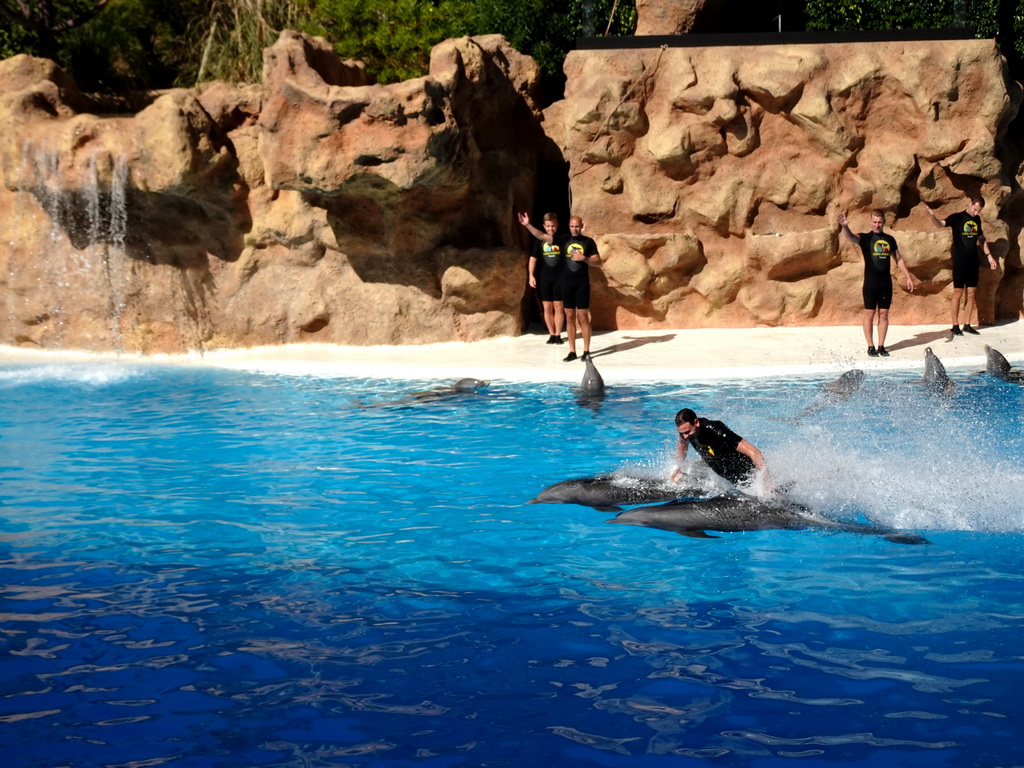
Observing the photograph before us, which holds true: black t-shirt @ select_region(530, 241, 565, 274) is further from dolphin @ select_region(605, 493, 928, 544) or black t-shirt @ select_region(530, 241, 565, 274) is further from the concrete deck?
dolphin @ select_region(605, 493, 928, 544)

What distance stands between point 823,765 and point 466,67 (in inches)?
465

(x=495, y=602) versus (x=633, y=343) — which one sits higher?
(x=633, y=343)

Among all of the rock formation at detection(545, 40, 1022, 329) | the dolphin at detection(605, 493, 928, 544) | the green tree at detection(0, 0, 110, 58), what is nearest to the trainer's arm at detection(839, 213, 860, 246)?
the rock formation at detection(545, 40, 1022, 329)

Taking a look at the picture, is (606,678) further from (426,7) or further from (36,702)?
(426,7)

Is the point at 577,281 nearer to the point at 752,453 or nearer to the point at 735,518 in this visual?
the point at 752,453

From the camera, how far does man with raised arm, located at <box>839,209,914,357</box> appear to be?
1252 cm

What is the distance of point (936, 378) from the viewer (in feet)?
34.4

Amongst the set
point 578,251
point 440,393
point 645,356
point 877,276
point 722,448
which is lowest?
point 722,448

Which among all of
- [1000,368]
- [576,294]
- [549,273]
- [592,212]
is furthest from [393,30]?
[1000,368]

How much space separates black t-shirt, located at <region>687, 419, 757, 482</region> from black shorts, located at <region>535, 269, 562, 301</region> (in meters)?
6.64

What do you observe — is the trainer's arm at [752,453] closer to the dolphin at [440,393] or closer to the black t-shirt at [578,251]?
the dolphin at [440,393]

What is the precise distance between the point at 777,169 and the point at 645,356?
3.77m

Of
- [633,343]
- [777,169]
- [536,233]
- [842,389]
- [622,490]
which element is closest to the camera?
[622,490]

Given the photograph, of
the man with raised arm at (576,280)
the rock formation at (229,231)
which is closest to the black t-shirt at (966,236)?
the man with raised arm at (576,280)
